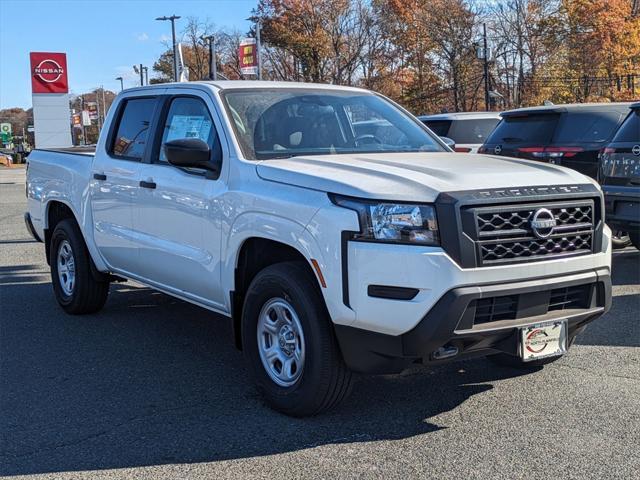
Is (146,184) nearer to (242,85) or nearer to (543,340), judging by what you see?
(242,85)

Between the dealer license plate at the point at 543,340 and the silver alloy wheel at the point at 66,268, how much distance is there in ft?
14.7

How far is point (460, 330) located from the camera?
370 centimetres

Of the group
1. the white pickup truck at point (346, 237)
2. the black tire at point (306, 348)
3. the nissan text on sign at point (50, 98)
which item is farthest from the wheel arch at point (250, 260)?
the nissan text on sign at point (50, 98)

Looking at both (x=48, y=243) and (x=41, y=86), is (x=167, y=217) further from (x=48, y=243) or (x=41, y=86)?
(x=41, y=86)

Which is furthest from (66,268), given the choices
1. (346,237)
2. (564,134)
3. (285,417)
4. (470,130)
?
(470,130)

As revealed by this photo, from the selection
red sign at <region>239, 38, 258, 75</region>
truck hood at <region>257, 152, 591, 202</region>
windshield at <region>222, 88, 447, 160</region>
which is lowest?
truck hood at <region>257, 152, 591, 202</region>

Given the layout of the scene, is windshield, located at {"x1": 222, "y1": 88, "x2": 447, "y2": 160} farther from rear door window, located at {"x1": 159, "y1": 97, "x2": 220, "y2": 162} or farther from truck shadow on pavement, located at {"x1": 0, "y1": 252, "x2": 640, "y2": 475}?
truck shadow on pavement, located at {"x1": 0, "y1": 252, "x2": 640, "y2": 475}

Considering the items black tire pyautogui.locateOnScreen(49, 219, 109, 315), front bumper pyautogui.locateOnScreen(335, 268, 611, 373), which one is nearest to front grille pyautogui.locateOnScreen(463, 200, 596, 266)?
front bumper pyautogui.locateOnScreen(335, 268, 611, 373)

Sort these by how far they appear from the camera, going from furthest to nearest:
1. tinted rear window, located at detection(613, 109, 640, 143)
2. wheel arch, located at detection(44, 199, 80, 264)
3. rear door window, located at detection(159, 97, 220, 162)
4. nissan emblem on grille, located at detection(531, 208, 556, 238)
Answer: tinted rear window, located at detection(613, 109, 640, 143) → wheel arch, located at detection(44, 199, 80, 264) → rear door window, located at detection(159, 97, 220, 162) → nissan emblem on grille, located at detection(531, 208, 556, 238)

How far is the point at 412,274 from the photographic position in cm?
364

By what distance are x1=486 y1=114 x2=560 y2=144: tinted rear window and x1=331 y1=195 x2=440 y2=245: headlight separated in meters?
6.92

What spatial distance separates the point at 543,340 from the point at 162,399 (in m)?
2.31

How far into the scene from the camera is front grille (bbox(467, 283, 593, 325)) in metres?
3.80

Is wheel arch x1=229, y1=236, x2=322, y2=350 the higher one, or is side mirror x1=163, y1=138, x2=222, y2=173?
side mirror x1=163, y1=138, x2=222, y2=173
